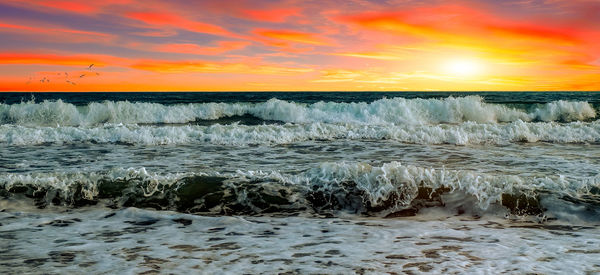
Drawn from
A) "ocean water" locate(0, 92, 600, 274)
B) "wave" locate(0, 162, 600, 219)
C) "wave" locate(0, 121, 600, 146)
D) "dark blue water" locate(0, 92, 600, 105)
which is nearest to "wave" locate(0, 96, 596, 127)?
"wave" locate(0, 121, 600, 146)

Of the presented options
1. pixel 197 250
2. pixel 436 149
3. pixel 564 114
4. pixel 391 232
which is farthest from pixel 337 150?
pixel 564 114

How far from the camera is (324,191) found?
8.02 metres

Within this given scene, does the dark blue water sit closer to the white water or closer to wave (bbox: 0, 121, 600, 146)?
wave (bbox: 0, 121, 600, 146)

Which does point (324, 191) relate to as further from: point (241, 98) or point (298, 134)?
point (241, 98)

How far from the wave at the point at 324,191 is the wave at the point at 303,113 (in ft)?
52.4

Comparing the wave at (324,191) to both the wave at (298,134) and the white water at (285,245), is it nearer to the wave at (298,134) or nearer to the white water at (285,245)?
the white water at (285,245)

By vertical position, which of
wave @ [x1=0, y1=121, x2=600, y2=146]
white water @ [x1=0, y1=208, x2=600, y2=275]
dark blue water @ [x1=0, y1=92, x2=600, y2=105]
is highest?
dark blue water @ [x1=0, y1=92, x2=600, y2=105]

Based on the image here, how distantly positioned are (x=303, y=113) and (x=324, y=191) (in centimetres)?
1924

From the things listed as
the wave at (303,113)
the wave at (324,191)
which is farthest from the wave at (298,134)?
the wave at (303,113)

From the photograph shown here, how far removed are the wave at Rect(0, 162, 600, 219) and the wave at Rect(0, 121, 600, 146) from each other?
593cm

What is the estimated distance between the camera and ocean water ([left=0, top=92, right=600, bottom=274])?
15.9ft

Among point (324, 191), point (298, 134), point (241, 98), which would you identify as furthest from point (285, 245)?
point (241, 98)

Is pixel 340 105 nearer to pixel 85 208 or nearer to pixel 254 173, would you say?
pixel 254 173

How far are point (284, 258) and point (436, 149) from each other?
9.43 meters
